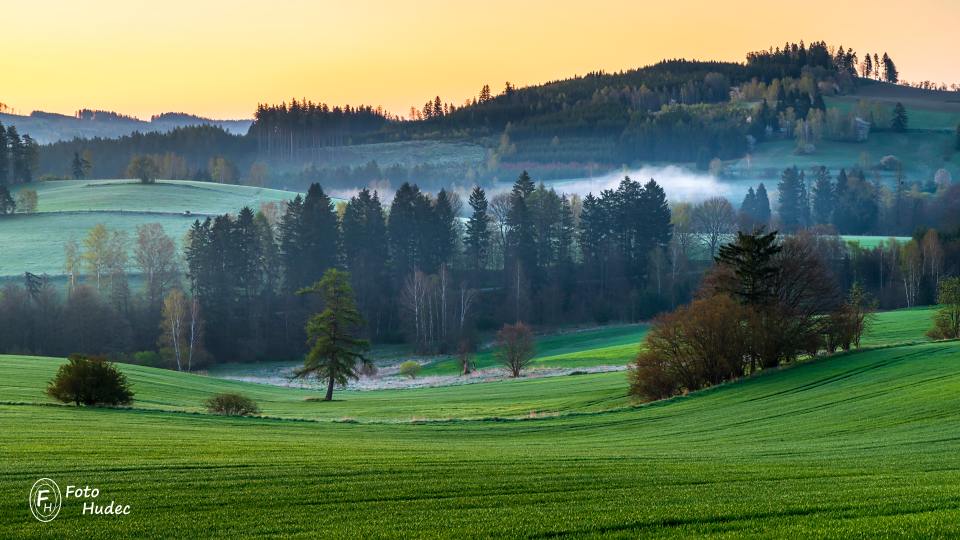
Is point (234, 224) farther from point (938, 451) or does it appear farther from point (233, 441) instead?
point (938, 451)

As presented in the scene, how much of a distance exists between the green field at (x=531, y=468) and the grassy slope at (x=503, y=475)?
0.07m

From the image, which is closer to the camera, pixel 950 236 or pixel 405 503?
pixel 405 503

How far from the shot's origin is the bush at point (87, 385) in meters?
45.2

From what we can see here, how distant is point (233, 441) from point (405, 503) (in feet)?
41.8

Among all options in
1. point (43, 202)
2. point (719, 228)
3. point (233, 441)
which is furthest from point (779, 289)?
point (43, 202)

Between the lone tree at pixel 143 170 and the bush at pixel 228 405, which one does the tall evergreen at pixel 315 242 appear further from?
the bush at pixel 228 405

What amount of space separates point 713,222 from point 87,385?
115 metres

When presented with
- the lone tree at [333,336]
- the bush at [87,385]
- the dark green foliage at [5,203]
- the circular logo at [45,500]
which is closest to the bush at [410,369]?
the lone tree at [333,336]

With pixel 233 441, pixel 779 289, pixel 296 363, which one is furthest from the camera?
pixel 296 363

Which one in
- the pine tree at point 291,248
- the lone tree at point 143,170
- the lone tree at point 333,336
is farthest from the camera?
the lone tree at point 143,170

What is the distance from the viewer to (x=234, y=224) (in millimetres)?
119750

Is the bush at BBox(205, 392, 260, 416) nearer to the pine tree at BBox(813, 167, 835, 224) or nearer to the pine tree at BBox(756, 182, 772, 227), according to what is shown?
the pine tree at BBox(756, 182, 772, 227)

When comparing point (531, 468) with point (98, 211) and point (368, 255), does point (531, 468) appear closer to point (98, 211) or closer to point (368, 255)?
point (368, 255)

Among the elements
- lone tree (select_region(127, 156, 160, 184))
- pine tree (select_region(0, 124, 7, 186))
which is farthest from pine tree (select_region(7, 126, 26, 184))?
lone tree (select_region(127, 156, 160, 184))
